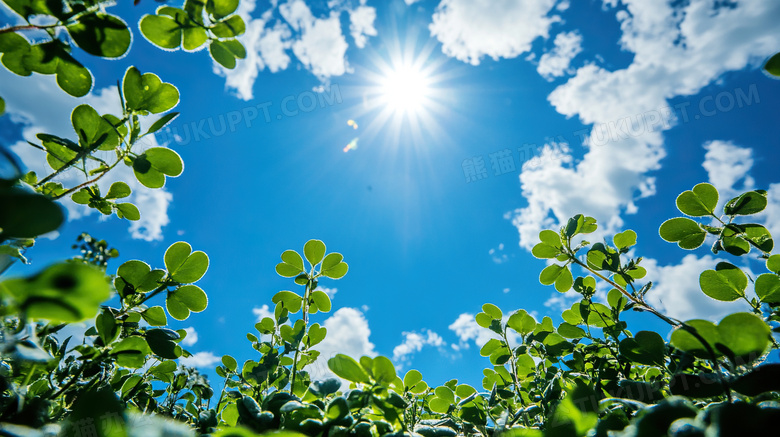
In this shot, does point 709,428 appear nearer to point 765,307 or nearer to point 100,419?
point 100,419

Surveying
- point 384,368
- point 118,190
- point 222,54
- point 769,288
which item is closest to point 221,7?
point 222,54

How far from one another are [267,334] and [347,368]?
1101mm

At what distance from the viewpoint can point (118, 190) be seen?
1618 mm

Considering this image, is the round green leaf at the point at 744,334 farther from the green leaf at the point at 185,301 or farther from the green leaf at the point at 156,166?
the green leaf at the point at 156,166

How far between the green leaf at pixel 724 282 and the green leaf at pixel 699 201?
1.17ft

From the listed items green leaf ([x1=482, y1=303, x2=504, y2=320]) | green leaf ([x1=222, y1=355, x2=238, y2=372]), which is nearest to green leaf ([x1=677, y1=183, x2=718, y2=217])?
green leaf ([x1=482, y1=303, x2=504, y2=320])

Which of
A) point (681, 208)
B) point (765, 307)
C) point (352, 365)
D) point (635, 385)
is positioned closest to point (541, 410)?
point (635, 385)

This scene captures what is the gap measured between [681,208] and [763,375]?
1306 millimetres

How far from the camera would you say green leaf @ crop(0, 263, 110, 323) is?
0.56 meters

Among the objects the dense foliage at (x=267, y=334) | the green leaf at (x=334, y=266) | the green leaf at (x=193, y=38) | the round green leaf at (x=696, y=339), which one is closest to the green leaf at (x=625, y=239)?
the dense foliage at (x=267, y=334)

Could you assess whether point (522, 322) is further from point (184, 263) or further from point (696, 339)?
point (184, 263)

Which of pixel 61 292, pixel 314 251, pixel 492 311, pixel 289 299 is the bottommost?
pixel 61 292

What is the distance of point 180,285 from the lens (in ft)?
4.88

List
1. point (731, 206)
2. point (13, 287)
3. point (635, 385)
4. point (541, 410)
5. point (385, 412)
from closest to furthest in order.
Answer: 1. point (13, 287)
2. point (385, 412)
3. point (635, 385)
4. point (541, 410)
5. point (731, 206)
